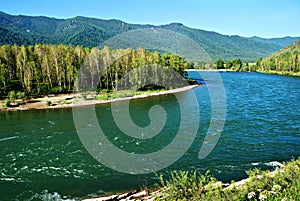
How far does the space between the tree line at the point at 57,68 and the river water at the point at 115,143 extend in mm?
12536

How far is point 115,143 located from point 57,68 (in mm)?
29999

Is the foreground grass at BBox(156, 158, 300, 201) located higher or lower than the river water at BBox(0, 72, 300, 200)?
higher

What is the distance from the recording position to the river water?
1541 cm

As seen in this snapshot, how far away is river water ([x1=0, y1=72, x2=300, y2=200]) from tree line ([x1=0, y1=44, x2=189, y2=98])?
1254 cm

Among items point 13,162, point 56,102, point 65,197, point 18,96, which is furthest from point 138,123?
point 18,96

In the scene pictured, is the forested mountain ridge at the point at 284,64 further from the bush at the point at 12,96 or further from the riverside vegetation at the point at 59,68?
the bush at the point at 12,96

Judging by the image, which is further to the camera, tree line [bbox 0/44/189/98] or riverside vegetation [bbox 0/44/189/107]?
tree line [bbox 0/44/189/98]

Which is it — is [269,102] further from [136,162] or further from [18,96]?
[18,96]

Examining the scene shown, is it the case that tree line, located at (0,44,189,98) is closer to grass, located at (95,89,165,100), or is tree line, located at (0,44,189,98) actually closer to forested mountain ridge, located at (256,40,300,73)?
grass, located at (95,89,165,100)

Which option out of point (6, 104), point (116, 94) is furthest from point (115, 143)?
point (6, 104)

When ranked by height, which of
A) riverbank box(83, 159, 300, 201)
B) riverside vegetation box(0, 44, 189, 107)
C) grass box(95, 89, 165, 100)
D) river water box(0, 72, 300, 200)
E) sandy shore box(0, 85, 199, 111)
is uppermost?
riverside vegetation box(0, 44, 189, 107)

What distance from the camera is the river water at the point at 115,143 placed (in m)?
15.4

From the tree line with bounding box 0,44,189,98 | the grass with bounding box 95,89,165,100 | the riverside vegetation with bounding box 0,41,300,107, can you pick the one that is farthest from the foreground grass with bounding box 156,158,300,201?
the tree line with bounding box 0,44,189,98

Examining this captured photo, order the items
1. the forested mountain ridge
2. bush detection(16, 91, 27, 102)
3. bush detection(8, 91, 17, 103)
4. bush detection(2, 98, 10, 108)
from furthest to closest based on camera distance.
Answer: the forested mountain ridge < bush detection(16, 91, 27, 102) < bush detection(8, 91, 17, 103) < bush detection(2, 98, 10, 108)
